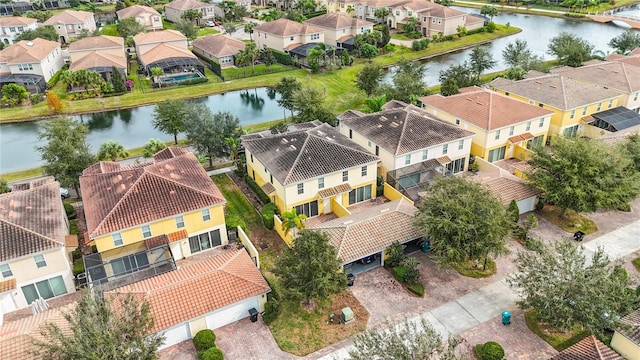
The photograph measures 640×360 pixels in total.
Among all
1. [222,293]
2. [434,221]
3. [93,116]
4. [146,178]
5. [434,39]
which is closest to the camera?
[222,293]

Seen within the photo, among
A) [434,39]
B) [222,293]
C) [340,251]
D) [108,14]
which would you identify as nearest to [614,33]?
[434,39]

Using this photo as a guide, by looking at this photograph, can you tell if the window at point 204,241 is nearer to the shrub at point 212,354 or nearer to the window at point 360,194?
the shrub at point 212,354

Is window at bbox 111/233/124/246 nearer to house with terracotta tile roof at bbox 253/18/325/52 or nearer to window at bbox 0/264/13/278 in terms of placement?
window at bbox 0/264/13/278

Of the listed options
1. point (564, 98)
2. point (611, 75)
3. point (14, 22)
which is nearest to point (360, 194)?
point (564, 98)

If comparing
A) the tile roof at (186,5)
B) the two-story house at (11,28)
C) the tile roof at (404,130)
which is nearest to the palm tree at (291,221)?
the tile roof at (404,130)

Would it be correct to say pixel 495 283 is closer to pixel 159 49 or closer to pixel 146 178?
pixel 146 178

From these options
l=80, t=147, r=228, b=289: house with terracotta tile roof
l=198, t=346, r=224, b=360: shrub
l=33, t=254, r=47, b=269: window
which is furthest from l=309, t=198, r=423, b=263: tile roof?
l=33, t=254, r=47, b=269: window

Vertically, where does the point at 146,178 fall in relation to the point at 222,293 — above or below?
above
